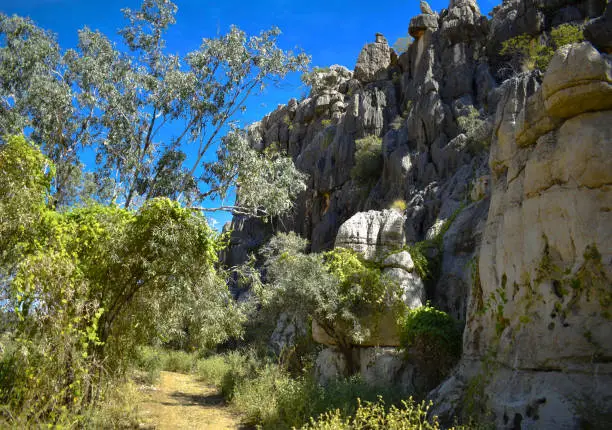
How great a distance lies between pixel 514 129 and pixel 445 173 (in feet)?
72.2

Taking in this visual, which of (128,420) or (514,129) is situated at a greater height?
(514,129)

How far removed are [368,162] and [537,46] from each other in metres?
14.3

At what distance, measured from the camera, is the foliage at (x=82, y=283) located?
838cm

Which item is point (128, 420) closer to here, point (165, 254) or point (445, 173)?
point (165, 254)

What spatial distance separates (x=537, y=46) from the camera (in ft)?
104

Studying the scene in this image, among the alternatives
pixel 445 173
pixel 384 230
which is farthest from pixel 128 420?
pixel 445 173

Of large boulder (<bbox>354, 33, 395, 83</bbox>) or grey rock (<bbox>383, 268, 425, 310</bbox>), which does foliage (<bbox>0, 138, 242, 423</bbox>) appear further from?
large boulder (<bbox>354, 33, 395, 83</bbox>)

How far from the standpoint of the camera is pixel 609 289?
25.5ft

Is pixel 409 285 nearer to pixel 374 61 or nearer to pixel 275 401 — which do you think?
pixel 275 401

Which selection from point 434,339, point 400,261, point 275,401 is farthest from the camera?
point 400,261

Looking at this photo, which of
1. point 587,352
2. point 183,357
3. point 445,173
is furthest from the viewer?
point 445,173

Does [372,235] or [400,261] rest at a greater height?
[372,235]

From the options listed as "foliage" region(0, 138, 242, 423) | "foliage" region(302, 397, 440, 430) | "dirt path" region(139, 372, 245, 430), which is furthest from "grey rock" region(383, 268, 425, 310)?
"foliage" region(302, 397, 440, 430)

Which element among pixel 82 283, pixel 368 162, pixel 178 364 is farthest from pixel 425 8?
Result: pixel 82 283
